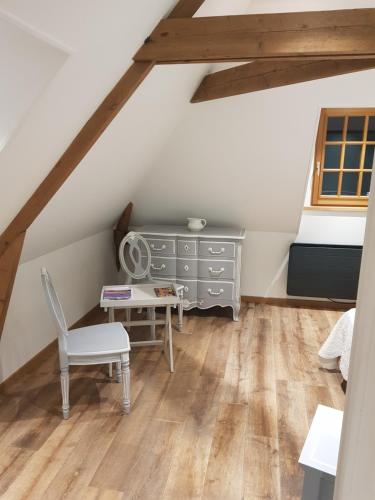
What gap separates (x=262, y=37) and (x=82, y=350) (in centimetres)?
198

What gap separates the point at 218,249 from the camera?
13.7 feet

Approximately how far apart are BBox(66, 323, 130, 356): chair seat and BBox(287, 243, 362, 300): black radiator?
237cm

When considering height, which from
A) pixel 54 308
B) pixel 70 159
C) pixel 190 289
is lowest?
pixel 190 289

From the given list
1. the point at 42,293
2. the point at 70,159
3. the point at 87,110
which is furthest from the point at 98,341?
the point at 87,110

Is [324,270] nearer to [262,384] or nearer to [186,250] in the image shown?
[186,250]

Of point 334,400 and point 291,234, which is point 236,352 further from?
point 291,234

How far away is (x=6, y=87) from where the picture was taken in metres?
1.45

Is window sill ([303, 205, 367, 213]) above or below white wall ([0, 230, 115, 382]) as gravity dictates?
above

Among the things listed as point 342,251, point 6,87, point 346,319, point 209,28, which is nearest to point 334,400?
point 346,319

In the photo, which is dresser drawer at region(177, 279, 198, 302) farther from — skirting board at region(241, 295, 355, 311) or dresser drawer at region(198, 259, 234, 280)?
skirting board at region(241, 295, 355, 311)

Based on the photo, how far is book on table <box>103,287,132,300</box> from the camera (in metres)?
3.03

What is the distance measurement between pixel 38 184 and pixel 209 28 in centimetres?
113

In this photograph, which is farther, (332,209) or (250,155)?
(332,209)

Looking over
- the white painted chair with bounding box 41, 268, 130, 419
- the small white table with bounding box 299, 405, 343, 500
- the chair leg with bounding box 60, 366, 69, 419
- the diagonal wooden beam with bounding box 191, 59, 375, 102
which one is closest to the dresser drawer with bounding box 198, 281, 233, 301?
the white painted chair with bounding box 41, 268, 130, 419
